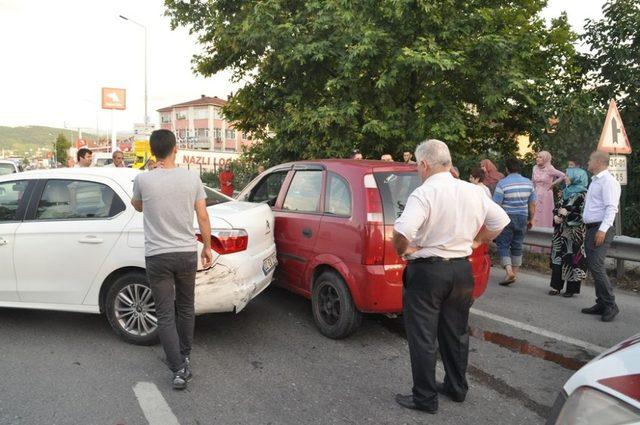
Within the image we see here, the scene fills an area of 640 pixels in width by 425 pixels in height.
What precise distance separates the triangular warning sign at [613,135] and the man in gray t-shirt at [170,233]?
6051mm

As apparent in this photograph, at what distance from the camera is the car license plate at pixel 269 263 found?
4.72 m

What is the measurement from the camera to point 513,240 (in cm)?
693

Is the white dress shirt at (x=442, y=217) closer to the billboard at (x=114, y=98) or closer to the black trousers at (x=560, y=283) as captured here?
the black trousers at (x=560, y=283)

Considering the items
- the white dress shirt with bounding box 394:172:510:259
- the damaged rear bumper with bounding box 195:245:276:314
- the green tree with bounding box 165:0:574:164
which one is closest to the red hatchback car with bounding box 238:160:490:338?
the damaged rear bumper with bounding box 195:245:276:314

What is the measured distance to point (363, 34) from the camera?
31.6ft

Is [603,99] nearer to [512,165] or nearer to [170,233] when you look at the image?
[512,165]

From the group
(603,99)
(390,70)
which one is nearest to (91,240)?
(390,70)

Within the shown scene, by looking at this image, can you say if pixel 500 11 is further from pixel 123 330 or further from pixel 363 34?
pixel 123 330

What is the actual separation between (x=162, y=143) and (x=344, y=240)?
175 cm

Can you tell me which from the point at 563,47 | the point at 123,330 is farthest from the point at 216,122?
the point at 123,330

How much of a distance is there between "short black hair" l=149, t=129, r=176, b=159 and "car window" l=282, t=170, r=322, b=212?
1.74 meters

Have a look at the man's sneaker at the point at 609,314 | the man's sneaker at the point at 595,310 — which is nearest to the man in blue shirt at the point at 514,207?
the man's sneaker at the point at 595,310

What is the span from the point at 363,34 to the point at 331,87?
1307mm

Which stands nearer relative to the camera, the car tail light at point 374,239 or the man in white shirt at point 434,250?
the man in white shirt at point 434,250
